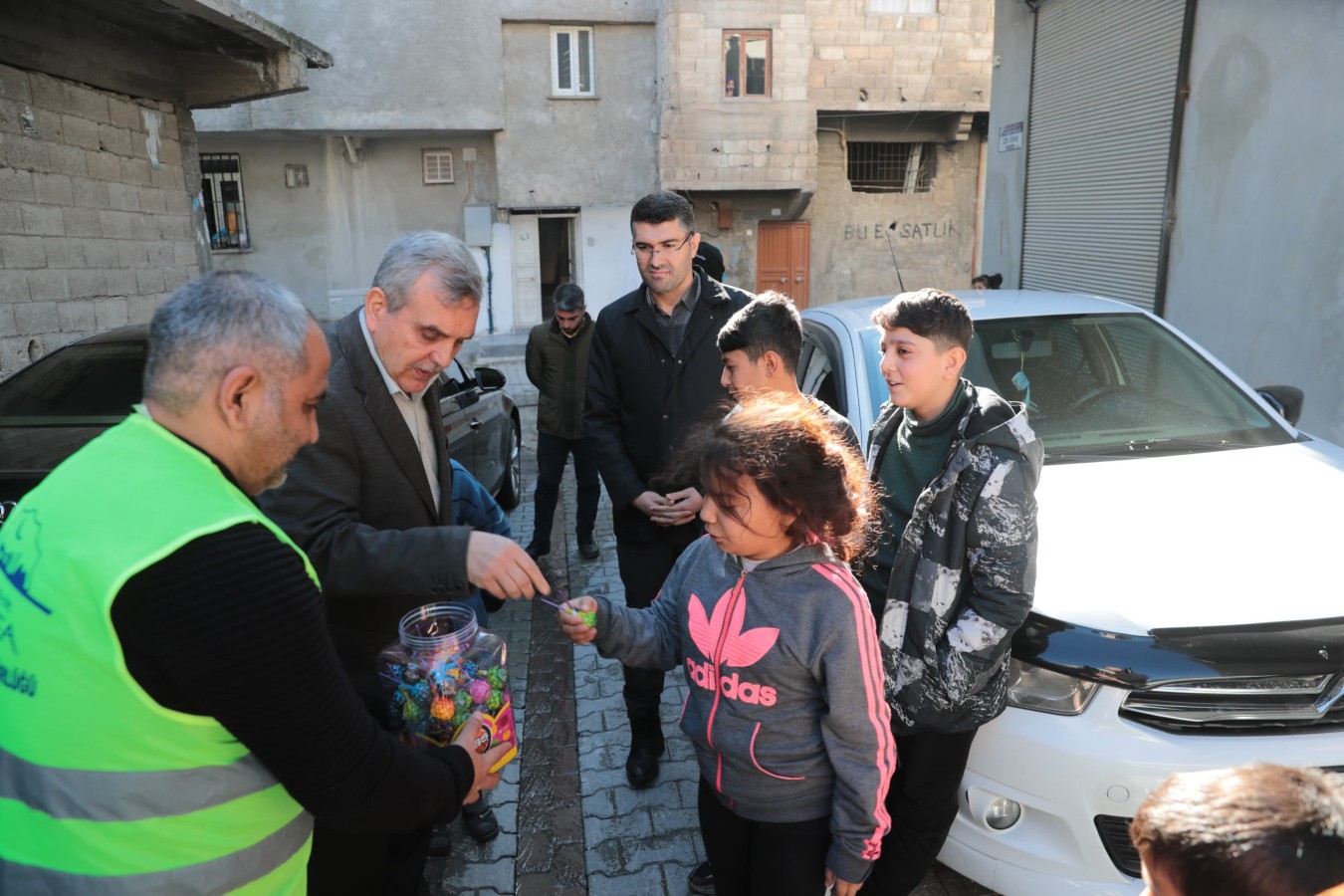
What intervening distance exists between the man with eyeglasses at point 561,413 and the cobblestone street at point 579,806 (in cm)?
147

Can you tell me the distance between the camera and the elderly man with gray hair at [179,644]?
3.96 ft

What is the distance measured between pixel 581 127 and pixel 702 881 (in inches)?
769

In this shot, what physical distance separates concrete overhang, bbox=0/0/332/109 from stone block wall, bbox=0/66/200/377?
0.16 metres

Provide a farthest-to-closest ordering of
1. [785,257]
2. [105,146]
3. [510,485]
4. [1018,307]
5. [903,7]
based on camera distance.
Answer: [785,257]
[903,7]
[510,485]
[105,146]
[1018,307]

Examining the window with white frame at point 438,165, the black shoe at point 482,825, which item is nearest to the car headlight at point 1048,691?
the black shoe at point 482,825

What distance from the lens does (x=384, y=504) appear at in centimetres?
224

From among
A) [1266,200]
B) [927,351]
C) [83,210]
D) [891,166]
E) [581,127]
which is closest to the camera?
[927,351]

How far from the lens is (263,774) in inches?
54.7

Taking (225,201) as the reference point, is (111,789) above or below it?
below

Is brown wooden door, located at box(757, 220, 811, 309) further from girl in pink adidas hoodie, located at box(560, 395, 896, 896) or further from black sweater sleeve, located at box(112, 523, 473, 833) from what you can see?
black sweater sleeve, located at box(112, 523, 473, 833)

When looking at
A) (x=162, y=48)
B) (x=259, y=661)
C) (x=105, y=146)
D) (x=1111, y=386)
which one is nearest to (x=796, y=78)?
(x=162, y=48)

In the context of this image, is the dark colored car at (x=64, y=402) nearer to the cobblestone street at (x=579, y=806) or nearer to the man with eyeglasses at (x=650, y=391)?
the cobblestone street at (x=579, y=806)

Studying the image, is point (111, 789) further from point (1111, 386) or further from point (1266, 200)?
point (1266, 200)

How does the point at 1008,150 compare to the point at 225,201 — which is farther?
the point at 225,201
